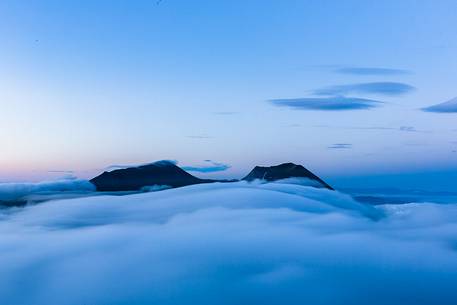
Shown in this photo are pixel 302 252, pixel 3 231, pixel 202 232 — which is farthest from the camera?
pixel 3 231

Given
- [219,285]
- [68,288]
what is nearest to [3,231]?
[68,288]

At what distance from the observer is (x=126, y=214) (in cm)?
4812

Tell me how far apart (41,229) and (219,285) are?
2718 centimetres

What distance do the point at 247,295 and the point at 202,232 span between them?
13309 millimetres

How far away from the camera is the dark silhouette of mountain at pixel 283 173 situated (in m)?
99.0

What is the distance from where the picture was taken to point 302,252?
82.6 ft

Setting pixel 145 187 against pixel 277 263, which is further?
pixel 145 187

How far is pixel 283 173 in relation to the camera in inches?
4181

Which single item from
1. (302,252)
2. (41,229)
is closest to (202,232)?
(302,252)

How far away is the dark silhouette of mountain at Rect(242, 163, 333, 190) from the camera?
99.0 m

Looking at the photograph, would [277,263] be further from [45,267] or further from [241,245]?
[45,267]

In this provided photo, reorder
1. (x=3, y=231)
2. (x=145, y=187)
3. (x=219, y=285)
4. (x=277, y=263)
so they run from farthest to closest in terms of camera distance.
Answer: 1. (x=145, y=187)
2. (x=3, y=231)
3. (x=277, y=263)
4. (x=219, y=285)

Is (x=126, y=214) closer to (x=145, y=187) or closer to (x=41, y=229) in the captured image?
(x=41, y=229)

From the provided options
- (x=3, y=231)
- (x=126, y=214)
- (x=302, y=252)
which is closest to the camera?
(x=302, y=252)
